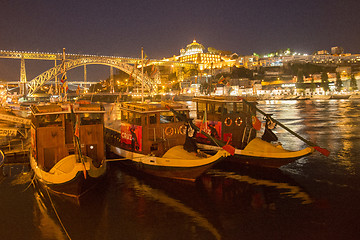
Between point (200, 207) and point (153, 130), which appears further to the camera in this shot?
point (153, 130)

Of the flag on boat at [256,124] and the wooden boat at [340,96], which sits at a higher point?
the wooden boat at [340,96]

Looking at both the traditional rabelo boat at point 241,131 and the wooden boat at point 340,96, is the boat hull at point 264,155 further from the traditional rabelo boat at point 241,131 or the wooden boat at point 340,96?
the wooden boat at point 340,96

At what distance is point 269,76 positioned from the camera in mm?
130625

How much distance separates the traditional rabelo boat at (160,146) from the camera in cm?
1088

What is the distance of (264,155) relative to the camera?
12.3 metres

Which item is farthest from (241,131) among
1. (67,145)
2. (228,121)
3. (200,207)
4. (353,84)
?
(353,84)

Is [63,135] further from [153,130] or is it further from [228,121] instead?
[228,121]

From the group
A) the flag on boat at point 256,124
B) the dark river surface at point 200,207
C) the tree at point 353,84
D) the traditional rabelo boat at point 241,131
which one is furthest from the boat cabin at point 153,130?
the tree at point 353,84

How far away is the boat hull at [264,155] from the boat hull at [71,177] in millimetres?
6376

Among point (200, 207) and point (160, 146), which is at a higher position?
point (160, 146)

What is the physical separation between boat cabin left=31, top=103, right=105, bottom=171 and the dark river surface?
1.51m

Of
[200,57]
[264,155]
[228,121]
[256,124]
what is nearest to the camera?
[264,155]

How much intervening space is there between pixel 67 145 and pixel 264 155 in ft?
26.7

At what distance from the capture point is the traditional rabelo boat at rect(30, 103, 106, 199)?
9.60 meters
